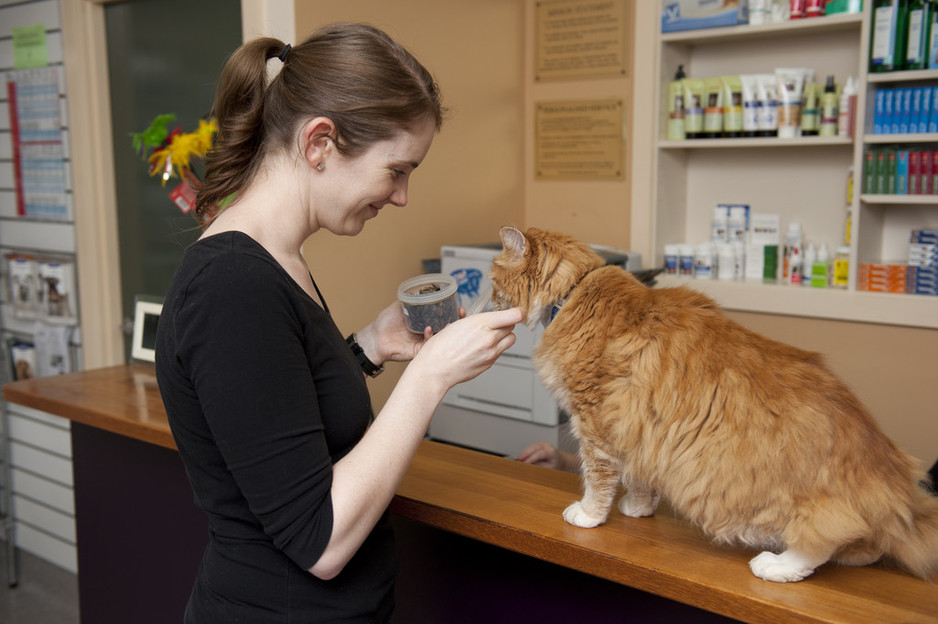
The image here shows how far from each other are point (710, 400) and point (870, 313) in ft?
6.65

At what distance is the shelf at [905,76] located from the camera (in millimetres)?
2562

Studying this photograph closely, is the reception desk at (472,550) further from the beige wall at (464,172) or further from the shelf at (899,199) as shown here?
the shelf at (899,199)

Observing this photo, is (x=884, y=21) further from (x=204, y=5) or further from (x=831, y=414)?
(x=204, y=5)

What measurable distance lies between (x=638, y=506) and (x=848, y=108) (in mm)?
2158

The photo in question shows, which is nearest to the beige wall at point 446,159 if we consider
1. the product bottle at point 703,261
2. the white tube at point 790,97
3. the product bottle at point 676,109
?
the product bottle at point 676,109

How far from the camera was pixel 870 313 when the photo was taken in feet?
9.16

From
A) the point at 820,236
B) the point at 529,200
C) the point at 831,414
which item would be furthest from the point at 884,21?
the point at 831,414

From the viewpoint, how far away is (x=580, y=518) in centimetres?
123

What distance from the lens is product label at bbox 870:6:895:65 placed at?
2602mm

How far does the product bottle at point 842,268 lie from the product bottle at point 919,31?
27.0 inches

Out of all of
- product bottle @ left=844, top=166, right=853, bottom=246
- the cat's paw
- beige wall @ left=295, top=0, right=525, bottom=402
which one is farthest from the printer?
the cat's paw

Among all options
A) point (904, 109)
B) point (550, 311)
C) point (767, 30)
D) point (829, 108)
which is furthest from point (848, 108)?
point (550, 311)

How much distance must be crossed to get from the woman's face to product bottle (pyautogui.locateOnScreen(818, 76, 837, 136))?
225 centimetres

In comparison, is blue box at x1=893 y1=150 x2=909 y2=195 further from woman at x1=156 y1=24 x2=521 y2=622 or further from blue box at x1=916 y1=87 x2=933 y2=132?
woman at x1=156 y1=24 x2=521 y2=622
